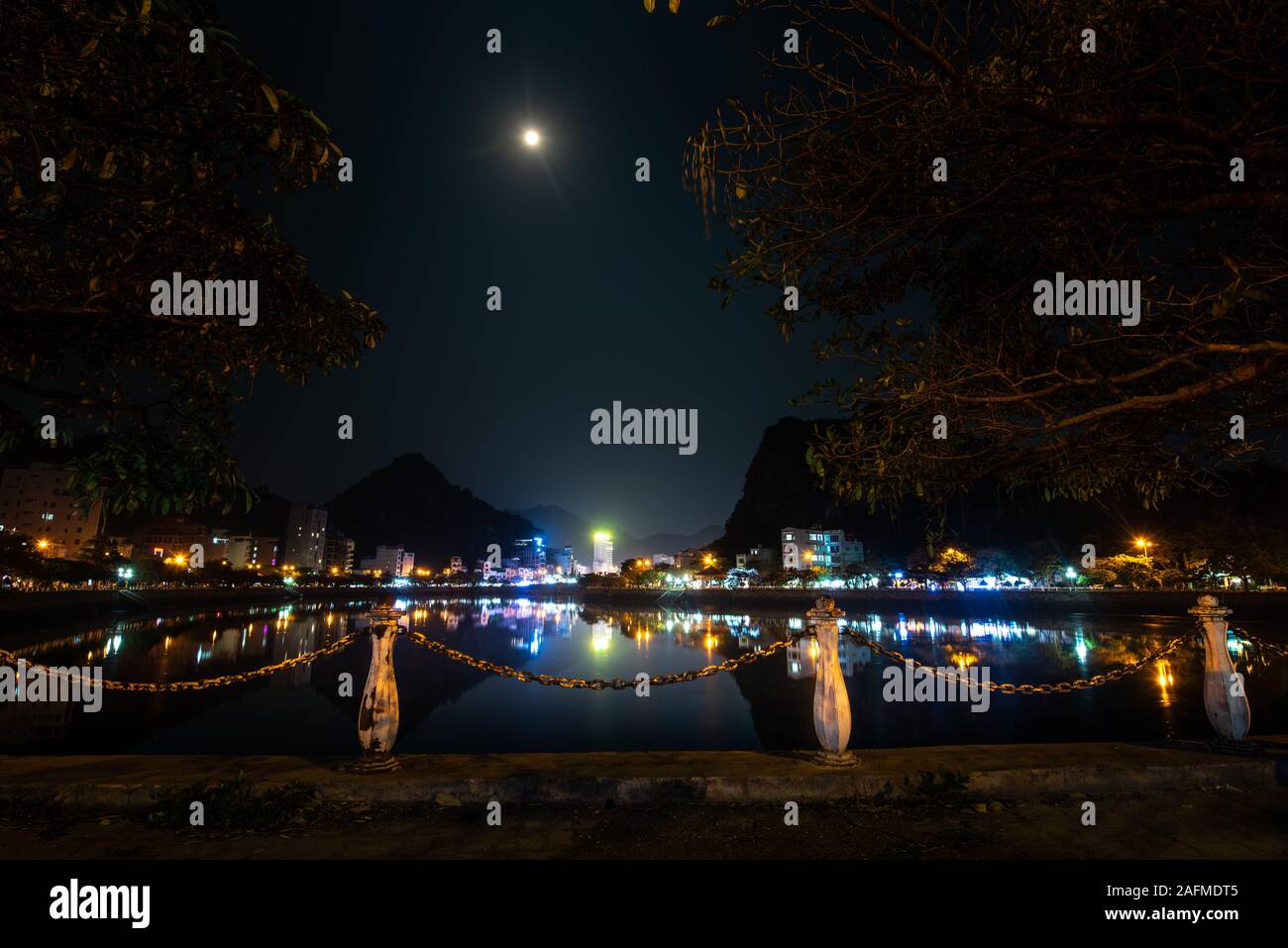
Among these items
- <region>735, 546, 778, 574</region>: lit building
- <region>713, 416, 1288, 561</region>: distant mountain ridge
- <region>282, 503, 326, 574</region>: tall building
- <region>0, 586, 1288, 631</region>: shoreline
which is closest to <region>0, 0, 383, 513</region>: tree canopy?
<region>713, 416, 1288, 561</region>: distant mountain ridge

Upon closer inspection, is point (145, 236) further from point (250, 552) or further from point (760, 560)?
point (250, 552)

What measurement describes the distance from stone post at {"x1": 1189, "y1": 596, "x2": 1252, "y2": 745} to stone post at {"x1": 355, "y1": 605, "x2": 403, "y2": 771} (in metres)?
8.43

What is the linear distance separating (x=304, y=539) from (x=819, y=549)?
133 meters

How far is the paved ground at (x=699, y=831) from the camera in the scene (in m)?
4.42

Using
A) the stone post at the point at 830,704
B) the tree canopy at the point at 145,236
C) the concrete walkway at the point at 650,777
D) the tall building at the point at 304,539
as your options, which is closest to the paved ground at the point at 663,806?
the concrete walkway at the point at 650,777

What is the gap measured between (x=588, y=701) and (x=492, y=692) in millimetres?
3923

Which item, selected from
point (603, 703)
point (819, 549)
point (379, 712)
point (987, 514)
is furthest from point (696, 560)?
point (379, 712)

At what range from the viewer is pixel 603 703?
20.2 meters

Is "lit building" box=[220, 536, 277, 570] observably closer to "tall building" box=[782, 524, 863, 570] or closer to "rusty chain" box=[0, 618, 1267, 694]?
"tall building" box=[782, 524, 863, 570]

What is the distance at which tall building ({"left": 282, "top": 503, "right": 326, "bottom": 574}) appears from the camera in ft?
517

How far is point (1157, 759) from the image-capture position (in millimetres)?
6000

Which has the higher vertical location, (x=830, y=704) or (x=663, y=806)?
(x=830, y=704)
